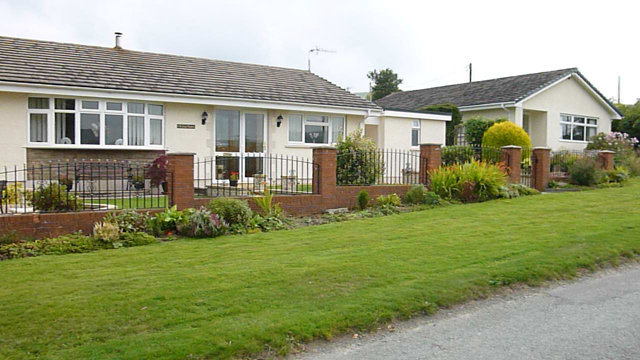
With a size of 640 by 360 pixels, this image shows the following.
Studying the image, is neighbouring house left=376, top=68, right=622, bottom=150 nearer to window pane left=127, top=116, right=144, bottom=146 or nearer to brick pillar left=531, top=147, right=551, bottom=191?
brick pillar left=531, top=147, right=551, bottom=191

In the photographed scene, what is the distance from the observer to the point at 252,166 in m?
19.1

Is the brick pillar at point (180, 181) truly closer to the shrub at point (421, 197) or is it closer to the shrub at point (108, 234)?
the shrub at point (108, 234)

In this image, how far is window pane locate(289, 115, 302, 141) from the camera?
20031mm

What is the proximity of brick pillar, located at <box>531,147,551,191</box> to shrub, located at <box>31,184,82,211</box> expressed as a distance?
14.5 m

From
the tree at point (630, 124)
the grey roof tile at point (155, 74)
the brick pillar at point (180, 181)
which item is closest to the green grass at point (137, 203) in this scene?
the brick pillar at point (180, 181)

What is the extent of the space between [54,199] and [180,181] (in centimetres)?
236

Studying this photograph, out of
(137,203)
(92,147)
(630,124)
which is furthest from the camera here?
(630,124)

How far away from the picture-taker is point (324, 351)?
206 inches

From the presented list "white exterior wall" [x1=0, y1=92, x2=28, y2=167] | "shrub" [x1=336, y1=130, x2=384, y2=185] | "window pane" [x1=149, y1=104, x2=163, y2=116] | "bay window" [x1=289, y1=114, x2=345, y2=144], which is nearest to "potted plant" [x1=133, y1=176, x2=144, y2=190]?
"window pane" [x1=149, y1=104, x2=163, y2=116]

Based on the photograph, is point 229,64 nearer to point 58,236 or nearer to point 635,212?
point 58,236

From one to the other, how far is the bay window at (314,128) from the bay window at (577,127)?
15631 millimetres

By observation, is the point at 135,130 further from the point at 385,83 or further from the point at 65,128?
the point at 385,83

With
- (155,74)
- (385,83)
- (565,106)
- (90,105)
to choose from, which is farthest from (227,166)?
(385,83)

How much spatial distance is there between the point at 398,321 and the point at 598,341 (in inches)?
Result: 77.2
